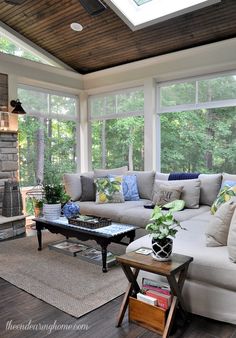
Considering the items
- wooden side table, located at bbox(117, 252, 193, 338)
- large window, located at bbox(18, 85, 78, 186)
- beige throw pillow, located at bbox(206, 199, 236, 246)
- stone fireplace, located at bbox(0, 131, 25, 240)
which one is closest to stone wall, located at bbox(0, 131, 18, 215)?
stone fireplace, located at bbox(0, 131, 25, 240)

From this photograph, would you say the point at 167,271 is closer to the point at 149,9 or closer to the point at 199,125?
the point at 199,125

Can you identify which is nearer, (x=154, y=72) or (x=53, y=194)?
(x=53, y=194)

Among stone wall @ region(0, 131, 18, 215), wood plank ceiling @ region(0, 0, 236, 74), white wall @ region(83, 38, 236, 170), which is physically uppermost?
wood plank ceiling @ region(0, 0, 236, 74)

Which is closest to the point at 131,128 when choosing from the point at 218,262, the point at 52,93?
the point at 52,93

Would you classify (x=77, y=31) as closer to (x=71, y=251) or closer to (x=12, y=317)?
(x=71, y=251)

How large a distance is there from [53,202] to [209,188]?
6.90 feet

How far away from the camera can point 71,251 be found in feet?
11.3

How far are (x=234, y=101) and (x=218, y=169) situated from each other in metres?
1.12

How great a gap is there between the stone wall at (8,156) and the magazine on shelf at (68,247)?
162cm

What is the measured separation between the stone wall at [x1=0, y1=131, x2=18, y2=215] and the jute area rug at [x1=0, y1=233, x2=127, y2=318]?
154 cm

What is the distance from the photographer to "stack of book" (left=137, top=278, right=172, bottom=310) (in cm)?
202

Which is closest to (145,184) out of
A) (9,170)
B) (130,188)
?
(130,188)

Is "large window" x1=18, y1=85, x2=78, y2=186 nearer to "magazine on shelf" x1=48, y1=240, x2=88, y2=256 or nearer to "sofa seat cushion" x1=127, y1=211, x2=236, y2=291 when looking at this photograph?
"magazine on shelf" x1=48, y1=240, x2=88, y2=256

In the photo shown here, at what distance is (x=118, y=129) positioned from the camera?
6.13 metres
